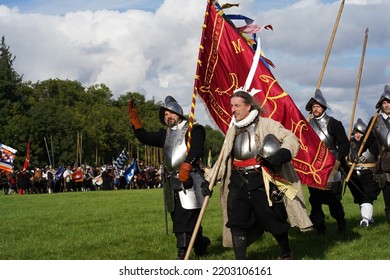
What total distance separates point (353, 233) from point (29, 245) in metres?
5.29

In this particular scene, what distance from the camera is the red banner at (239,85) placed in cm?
899

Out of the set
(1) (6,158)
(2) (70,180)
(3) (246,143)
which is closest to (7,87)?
(2) (70,180)

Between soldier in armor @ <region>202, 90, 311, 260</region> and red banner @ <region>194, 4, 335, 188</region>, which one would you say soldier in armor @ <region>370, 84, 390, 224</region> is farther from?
soldier in armor @ <region>202, 90, 311, 260</region>

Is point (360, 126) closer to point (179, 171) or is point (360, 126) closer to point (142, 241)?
point (142, 241)

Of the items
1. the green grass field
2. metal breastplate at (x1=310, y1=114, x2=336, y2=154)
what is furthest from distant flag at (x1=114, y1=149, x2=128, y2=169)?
metal breastplate at (x1=310, y1=114, x2=336, y2=154)

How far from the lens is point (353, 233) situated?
1105cm

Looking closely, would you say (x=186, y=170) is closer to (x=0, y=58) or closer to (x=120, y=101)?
(x=0, y=58)

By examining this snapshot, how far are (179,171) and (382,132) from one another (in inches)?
155

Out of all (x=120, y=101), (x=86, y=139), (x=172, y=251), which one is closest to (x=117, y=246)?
(x=172, y=251)

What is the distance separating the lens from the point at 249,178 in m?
7.69

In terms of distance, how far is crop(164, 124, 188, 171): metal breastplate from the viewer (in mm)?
8682

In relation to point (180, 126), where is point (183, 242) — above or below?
below

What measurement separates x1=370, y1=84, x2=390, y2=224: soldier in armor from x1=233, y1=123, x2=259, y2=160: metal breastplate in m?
3.76

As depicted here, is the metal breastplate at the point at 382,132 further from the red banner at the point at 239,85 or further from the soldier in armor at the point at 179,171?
the soldier in armor at the point at 179,171
